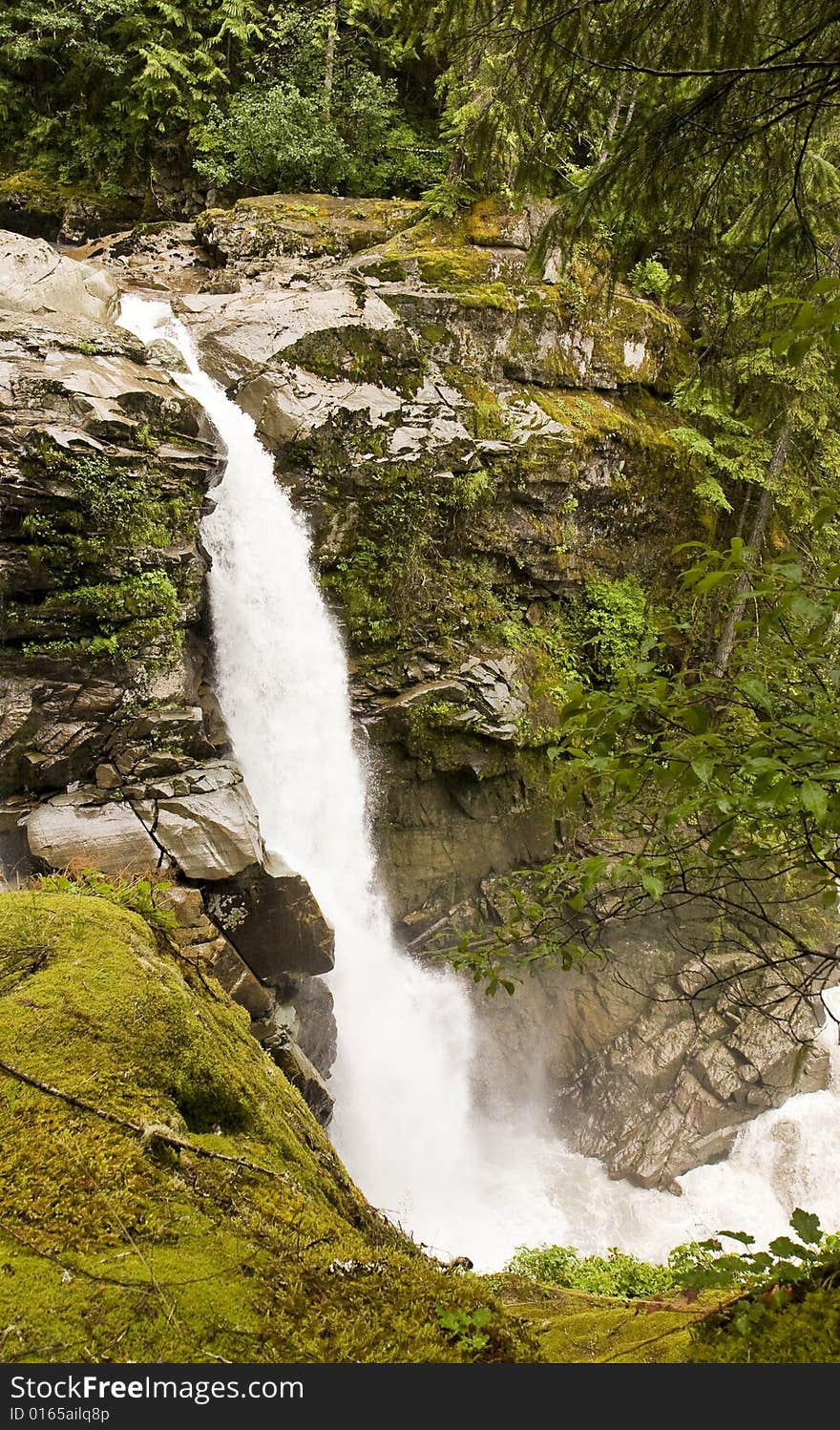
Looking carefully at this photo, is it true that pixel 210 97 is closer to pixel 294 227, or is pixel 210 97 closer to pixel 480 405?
pixel 294 227

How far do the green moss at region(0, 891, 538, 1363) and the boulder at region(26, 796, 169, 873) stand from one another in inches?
184

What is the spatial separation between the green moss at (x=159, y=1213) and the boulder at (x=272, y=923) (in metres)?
5.18

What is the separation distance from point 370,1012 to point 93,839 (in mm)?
5171

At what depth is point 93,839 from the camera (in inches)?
288

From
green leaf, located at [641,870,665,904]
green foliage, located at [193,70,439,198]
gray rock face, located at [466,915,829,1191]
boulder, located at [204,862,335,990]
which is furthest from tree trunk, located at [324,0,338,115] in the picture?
green leaf, located at [641,870,665,904]

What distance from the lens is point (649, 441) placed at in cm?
1288

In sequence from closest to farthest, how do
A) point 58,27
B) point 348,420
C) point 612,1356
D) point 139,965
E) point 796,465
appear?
point 612,1356
point 139,965
point 348,420
point 796,465
point 58,27

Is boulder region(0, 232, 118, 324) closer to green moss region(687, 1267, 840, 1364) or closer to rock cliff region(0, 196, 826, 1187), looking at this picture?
rock cliff region(0, 196, 826, 1187)

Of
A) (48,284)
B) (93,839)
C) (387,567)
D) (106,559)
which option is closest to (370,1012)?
(93,839)

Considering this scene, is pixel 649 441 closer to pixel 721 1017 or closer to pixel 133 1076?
pixel 721 1017

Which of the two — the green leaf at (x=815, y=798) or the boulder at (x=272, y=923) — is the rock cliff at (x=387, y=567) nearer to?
the boulder at (x=272, y=923)

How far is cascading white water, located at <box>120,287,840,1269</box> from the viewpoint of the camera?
382 inches

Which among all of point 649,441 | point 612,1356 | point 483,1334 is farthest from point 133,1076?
point 649,441

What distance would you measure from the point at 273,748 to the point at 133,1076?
7804mm
